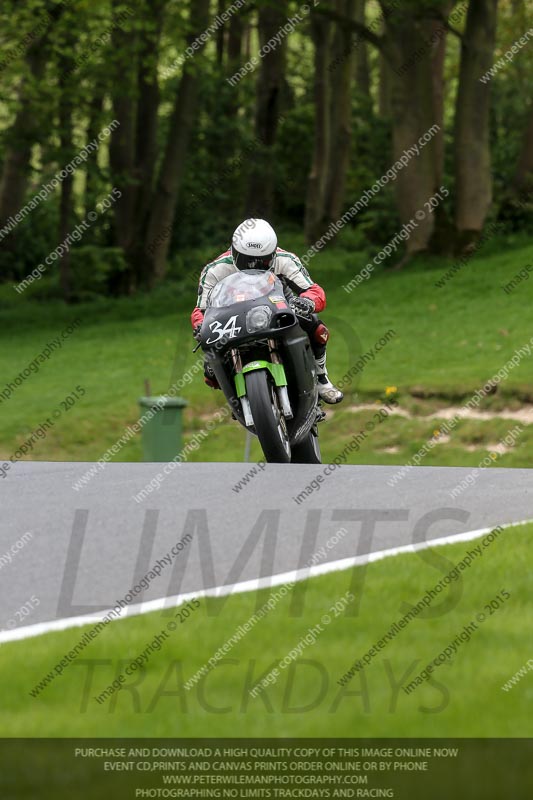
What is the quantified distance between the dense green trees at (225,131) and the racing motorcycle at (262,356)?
63.3 feet

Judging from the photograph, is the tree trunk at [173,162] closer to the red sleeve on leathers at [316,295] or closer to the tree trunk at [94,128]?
the tree trunk at [94,128]

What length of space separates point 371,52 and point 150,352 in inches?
1337

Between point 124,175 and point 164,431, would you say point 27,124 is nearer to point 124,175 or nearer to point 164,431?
point 124,175

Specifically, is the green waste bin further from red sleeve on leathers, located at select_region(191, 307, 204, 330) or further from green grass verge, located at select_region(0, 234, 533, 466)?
red sleeve on leathers, located at select_region(191, 307, 204, 330)

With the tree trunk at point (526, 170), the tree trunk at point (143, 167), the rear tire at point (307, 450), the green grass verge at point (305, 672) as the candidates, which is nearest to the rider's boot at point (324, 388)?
the rear tire at point (307, 450)

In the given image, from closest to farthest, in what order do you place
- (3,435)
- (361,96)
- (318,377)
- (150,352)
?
(318,377) → (3,435) → (150,352) → (361,96)

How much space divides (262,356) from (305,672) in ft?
18.8

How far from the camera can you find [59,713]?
16.3 feet

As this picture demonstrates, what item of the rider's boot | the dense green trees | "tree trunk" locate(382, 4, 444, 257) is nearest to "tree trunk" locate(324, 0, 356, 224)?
the dense green trees

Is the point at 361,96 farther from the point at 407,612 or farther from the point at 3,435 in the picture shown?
the point at 407,612

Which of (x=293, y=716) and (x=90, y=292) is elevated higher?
(x=90, y=292)

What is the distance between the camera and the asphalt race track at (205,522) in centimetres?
718

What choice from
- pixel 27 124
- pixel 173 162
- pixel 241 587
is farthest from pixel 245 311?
pixel 173 162
